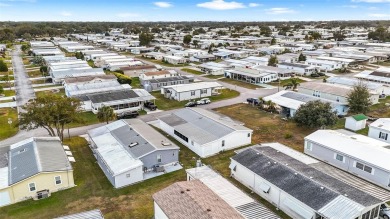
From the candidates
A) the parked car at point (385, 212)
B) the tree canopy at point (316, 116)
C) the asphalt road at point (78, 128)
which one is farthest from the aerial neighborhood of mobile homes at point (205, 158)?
the tree canopy at point (316, 116)

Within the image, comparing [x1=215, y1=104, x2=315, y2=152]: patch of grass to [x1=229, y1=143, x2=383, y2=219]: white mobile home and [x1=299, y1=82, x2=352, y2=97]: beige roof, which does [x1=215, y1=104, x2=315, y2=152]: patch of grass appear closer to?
[x1=229, y1=143, x2=383, y2=219]: white mobile home

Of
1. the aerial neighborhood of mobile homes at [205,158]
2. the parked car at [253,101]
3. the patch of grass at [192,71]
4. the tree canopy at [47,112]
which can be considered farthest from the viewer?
the patch of grass at [192,71]

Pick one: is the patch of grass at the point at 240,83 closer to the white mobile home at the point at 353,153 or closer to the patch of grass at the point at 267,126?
the patch of grass at the point at 267,126

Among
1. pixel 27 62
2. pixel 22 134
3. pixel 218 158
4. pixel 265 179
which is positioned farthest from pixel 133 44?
pixel 265 179

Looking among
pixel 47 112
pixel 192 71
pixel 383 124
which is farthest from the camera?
pixel 192 71

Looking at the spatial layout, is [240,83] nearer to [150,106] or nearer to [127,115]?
[150,106]

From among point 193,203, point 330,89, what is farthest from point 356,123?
point 193,203
